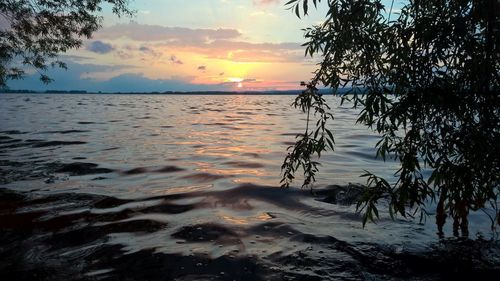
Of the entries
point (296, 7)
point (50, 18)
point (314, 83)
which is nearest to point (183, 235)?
point (314, 83)

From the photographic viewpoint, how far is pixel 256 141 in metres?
22.4

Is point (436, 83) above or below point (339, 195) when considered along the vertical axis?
above

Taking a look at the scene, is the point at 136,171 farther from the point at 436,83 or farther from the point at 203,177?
the point at 436,83

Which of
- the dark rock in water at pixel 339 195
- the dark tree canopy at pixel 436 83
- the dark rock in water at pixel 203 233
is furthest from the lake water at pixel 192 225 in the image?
the dark tree canopy at pixel 436 83

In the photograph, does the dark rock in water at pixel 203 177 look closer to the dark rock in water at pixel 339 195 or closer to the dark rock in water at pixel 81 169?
the dark rock in water at pixel 81 169

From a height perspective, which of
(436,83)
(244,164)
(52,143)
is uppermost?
(436,83)

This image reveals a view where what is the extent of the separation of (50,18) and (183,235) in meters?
14.4

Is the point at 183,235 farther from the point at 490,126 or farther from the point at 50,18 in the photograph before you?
the point at 50,18

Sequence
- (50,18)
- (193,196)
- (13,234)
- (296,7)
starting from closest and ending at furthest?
(296,7) → (13,234) → (193,196) → (50,18)

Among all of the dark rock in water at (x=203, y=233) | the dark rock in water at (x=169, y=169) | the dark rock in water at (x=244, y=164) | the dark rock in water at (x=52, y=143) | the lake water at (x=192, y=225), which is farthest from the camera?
the dark rock in water at (x=52, y=143)

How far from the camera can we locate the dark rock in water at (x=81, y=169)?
13711 mm

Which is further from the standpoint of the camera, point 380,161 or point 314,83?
point 380,161

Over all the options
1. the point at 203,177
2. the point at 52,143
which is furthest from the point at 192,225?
the point at 52,143

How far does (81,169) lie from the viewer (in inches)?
561
